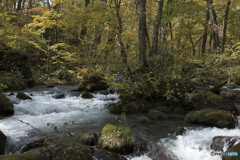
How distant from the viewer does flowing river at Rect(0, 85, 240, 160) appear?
470cm

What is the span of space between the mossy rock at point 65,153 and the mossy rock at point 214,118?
4.63m

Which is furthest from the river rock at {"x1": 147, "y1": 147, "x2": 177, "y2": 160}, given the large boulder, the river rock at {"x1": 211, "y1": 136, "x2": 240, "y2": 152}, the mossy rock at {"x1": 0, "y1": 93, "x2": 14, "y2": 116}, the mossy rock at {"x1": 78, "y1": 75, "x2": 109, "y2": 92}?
the mossy rock at {"x1": 78, "y1": 75, "x2": 109, "y2": 92}

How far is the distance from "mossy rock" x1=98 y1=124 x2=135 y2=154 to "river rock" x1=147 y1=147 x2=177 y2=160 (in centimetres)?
53

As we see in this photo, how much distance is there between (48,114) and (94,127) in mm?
2707

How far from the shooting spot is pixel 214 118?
21.1 ft

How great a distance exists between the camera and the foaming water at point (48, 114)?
5482 millimetres

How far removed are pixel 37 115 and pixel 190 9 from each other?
441 inches

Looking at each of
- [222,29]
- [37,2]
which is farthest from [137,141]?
[37,2]

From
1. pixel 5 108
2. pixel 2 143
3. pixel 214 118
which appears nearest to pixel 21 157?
pixel 2 143

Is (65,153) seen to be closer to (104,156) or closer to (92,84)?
(104,156)

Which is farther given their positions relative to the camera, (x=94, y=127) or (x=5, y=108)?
(x=5, y=108)

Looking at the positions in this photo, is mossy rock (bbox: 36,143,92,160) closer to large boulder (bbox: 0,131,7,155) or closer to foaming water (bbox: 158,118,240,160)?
large boulder (bbox: 0,131,7,155)

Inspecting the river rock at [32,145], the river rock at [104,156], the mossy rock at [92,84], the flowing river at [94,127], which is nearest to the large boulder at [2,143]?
the flowing river at [94,127]

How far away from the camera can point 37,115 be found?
770 centimetres
